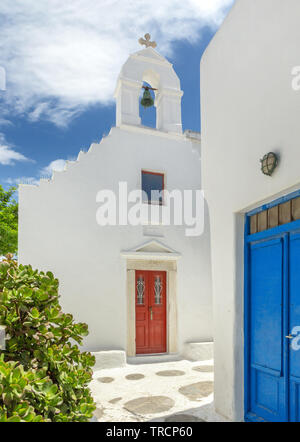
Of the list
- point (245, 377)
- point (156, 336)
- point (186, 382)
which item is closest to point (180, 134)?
point (156, 336)

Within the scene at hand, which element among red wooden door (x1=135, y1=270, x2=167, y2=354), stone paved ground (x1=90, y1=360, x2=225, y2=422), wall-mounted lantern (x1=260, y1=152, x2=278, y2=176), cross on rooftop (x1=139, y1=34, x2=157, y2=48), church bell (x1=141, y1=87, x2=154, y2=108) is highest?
cross on rooftop (x1=139, y1=34, x2=157, y2=48)

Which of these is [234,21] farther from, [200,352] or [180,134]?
[200,352]

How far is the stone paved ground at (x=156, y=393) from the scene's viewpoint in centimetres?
443

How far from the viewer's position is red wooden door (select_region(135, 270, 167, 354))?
794cm

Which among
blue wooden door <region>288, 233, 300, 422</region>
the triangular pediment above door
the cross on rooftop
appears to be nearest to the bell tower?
the cross on rooftop

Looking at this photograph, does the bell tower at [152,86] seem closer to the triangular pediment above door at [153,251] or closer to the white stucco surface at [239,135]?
the triangular pediment above door at [153,251]

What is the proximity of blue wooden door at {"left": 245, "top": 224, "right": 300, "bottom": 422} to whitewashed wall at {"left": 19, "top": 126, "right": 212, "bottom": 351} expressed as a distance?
13.7 ft

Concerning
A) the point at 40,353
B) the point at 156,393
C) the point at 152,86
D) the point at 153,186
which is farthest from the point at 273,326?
the point at 152,86

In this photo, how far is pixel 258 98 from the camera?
3791 millimetres

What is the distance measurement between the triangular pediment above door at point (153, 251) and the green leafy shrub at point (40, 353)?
18.8 feet

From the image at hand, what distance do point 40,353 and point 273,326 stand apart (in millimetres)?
2465

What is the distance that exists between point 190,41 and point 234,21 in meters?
1.62

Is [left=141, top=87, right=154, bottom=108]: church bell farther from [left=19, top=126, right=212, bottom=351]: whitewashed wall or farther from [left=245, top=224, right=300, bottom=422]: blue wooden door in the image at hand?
[left=245, top=224, right=300, bottom=422]: blue wooden door

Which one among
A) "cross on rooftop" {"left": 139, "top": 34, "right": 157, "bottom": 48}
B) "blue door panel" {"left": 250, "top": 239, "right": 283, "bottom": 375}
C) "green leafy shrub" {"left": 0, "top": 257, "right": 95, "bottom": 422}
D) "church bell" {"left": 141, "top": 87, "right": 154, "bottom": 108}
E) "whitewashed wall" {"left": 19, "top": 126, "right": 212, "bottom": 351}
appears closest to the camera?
"green leafy shrub" {"left": 0, "top": 257, "right": 95, "bottom": 422}
